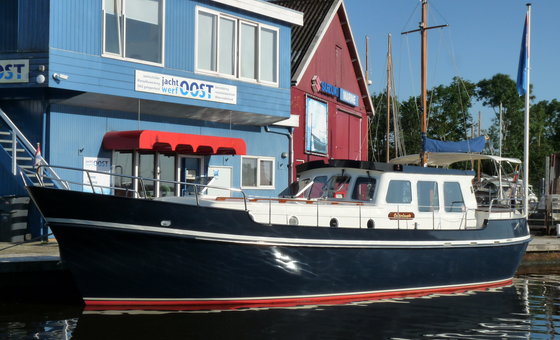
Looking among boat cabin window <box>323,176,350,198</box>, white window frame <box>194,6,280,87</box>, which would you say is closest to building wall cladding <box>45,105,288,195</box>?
white window frame <box>194,6,280,87</box>

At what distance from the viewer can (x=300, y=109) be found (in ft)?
78.3

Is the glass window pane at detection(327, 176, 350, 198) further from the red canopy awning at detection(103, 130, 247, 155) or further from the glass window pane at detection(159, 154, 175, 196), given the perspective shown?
the glass window pane at detection(159, 154, 175, 196)

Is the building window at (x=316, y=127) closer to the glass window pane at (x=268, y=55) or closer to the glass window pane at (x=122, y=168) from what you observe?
the glass window pane at (x=268, y=55)

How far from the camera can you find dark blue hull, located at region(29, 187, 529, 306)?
Answer: 10688 mm

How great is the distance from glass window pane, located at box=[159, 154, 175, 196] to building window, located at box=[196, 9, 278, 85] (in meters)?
2.63

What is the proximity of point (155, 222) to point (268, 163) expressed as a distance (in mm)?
10789

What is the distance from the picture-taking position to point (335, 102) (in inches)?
1049

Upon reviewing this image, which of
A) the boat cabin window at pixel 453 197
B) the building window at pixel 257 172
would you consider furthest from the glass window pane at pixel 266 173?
the boat cabin window at pixel 453 197

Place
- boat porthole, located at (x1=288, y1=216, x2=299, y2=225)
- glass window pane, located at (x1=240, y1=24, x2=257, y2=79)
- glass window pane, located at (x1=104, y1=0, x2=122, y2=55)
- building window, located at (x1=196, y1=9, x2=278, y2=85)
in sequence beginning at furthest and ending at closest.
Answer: glass window pane, located at (x1=240, y1=24, x2=257, y2=79), building window, located at (x1=196, y1=9, x2=278, y2=85), glass window pane, located at (x1=104, y1=0, x2=122, y2=55), boat porthole, located at (x1=288, y1=216, x2=299, y2=225)

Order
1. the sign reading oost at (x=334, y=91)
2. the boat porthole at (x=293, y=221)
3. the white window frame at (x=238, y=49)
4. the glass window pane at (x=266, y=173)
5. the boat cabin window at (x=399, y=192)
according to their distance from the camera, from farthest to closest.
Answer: the sign reading oost at (x=334, y=91)
the glass window pane at (x=266, y=173)
the white window frame at (x=238, y=49)
the boat cabin window at (x=399, y=192)
the boat porthole at (x=293, y=221)

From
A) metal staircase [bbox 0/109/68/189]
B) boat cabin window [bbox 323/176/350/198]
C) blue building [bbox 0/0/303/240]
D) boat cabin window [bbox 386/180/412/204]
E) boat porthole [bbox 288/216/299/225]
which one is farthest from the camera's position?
blue building [bbox 0/0/303/240]

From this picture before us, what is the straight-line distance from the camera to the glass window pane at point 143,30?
16578 millimetres

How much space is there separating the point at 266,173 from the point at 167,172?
3.90m

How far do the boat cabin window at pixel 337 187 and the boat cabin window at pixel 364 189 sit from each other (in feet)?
0.72
